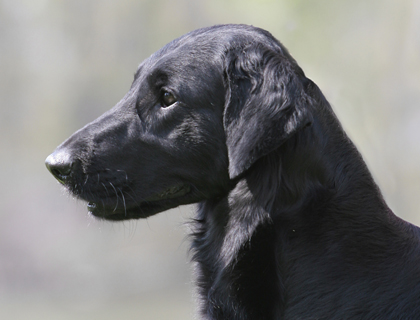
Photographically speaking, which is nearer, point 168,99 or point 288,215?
point 288,215

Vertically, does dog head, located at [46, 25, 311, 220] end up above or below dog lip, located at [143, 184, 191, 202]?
above

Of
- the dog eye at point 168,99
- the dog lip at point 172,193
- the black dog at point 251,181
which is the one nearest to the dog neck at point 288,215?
the black dog at point 251,181

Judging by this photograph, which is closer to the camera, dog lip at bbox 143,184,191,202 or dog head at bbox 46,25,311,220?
dog head at bbox 46,25,311,220

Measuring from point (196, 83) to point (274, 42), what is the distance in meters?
0.49

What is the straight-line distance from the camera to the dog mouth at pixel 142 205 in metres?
2.79

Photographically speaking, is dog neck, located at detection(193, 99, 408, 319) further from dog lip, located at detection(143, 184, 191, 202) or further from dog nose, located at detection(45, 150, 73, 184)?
dog nose, located at detection(45, 150, 73, 184)

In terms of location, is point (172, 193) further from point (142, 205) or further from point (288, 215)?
point (288, 215)

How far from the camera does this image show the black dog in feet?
7.88

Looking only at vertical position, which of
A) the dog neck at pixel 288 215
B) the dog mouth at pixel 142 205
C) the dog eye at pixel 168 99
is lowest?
the dog neck at pixel 288 215

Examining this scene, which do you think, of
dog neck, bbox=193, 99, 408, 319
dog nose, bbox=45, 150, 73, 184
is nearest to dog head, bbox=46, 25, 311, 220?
dog nose, bbox=45, 150, 73, 184

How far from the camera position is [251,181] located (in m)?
2.63

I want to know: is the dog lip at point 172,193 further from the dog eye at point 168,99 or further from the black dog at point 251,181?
the dog eye at point 168,99

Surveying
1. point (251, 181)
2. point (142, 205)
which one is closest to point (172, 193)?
point (142, 205)

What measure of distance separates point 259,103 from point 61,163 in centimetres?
104
